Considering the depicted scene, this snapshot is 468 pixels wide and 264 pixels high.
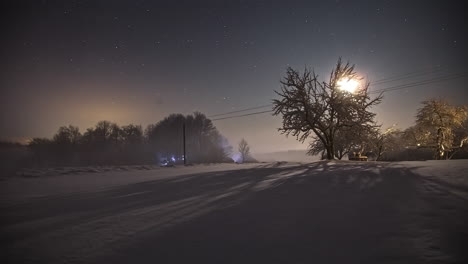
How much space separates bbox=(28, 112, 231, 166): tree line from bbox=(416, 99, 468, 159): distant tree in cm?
4652

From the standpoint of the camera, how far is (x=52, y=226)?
157 inches

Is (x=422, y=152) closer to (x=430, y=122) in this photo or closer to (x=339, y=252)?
(x=430, y=122)

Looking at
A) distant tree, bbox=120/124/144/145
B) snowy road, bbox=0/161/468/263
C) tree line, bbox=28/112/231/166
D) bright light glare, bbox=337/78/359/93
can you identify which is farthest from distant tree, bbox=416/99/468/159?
distant tree, bbox=120/124/144/145

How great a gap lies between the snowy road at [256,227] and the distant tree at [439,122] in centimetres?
3029

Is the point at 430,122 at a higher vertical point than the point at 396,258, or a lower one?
higher

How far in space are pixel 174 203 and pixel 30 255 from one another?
2642mm

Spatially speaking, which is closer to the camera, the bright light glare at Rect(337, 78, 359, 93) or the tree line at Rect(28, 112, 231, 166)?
the bright light glare at Rect(337, 78, 359, 93)

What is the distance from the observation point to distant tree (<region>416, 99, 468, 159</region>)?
2780 centimetres

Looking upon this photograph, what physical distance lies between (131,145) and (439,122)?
248 ft

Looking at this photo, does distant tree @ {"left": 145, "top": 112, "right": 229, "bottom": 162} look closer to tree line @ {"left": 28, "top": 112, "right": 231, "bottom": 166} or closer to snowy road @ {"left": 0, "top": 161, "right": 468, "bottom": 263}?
tree line @ {"left": 28, "top": 112, "right": 231, "bottom": 166}

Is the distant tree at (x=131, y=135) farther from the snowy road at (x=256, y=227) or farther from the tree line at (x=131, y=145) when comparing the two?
the snowy road at (x=256, y=227)

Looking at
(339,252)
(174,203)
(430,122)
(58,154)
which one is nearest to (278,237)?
(339,252)

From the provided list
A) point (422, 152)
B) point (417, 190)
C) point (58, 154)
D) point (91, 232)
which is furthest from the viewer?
point (58, 154)

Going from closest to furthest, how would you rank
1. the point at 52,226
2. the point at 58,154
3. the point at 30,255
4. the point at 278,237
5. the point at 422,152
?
1. the point at 30,255
2. the point at 278,237
3. the point at 52,226
4. the point at 422,152
5. the point at 58,154
